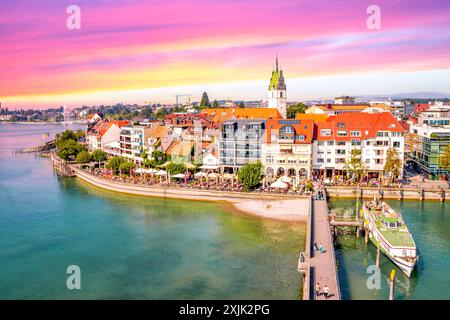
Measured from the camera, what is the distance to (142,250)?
128 feet

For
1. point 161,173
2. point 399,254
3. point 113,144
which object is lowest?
point 399,254

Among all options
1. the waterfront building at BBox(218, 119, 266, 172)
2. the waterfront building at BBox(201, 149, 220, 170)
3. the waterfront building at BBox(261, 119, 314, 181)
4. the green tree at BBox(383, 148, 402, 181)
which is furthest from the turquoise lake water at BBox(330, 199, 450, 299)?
the waterfront building at BBox(201, 149, 220, 170)

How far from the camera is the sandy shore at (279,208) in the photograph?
160 feet

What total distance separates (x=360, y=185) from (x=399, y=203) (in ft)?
18.8

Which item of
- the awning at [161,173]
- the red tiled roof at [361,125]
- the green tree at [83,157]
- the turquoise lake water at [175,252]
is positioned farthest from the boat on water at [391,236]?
the green tree at [83,157]

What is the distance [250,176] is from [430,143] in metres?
27.9

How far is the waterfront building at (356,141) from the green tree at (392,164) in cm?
165

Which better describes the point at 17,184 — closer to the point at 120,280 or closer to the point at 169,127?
the point at 169,127

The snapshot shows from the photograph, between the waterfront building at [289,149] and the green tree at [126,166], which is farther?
the green tree at [126,166]

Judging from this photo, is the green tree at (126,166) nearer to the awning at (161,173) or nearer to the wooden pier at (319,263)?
the awning at (161,173)

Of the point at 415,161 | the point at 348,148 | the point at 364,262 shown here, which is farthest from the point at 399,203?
the point at 364,262

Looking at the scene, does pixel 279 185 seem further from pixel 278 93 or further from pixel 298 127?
pixel 278 93

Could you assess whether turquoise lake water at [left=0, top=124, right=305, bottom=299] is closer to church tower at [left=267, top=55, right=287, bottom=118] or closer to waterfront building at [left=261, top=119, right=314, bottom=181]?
waterfront building at [left=261, top=119, right=314, bottom=181]

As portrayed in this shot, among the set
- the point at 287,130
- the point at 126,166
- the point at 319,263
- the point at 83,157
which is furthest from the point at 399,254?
the point at 83,157
